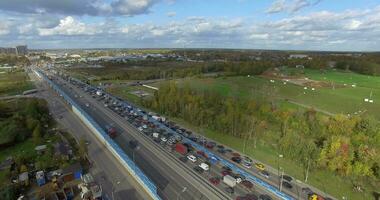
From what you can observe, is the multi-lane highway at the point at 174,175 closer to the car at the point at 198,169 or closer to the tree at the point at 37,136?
the car at the point at 198,169

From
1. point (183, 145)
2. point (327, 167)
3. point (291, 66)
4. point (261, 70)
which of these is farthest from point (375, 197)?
point (291, 66)

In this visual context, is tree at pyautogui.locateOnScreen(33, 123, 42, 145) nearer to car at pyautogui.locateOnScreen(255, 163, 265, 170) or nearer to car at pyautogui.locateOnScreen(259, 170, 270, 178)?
car at pyautogui.locateOnScreen(255, 163, 265, 170)

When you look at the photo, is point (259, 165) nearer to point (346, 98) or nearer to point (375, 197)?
point (375, 197)

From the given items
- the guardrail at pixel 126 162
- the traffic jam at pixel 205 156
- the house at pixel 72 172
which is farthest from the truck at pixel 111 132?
the house at pixel 72 172

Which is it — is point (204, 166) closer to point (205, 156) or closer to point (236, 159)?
point (205, 156)

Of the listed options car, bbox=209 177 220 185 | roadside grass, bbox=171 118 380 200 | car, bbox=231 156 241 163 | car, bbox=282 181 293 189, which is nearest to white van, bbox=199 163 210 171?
car, bbox=209 177 220 185

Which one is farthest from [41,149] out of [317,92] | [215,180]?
[317,92]

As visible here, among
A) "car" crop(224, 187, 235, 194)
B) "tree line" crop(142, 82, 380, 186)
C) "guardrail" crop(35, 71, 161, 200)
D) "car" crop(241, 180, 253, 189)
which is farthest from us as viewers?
"tree line" crop(142, 82, 380, 186)
